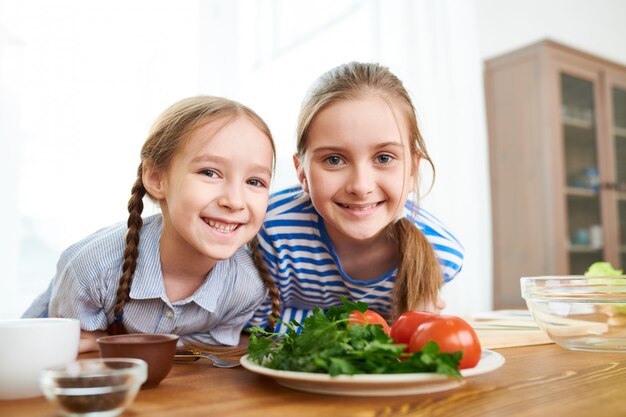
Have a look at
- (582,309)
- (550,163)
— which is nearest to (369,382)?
(582,309)

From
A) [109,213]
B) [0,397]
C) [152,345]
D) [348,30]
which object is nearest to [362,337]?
[152,345]

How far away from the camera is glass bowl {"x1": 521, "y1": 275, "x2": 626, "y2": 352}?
34.8 inches

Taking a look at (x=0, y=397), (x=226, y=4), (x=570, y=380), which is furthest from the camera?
(x=226, y=4)

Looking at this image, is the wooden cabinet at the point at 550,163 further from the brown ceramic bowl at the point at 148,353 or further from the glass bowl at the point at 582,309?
the brown ceramic bowl at the point at 148,353

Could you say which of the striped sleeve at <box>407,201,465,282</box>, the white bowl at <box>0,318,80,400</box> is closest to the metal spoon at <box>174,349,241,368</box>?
the white bowl at <box>0,318,80,400</box>

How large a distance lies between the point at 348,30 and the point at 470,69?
70 cm

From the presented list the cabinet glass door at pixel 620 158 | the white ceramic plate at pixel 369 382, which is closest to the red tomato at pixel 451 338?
the white ceramic plate at pixel 369 382

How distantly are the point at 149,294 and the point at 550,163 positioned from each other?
277cm

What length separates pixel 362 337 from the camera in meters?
0.64

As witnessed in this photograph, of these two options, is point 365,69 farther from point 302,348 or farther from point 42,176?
point 42,176

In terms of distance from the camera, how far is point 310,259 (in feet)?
4.88

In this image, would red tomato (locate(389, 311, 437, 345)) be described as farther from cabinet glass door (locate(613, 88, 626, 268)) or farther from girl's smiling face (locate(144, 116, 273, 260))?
cabinet glass door (locate(613, 88, 626, 268))

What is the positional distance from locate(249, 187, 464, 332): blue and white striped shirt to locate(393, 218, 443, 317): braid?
6 centimetres

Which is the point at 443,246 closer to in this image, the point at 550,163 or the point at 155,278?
the point at 155,278
